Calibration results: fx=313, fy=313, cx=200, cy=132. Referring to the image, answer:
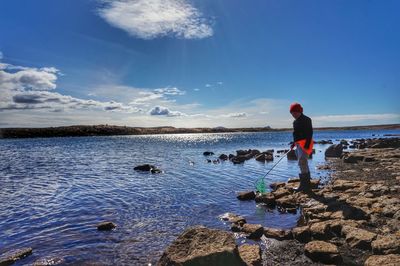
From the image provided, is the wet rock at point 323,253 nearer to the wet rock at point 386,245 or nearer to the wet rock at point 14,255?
the wet rock at point 386,245

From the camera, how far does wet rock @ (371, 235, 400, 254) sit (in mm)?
6777

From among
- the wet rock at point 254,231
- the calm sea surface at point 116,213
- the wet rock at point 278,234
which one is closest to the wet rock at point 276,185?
the calm sea surface at point 116,213

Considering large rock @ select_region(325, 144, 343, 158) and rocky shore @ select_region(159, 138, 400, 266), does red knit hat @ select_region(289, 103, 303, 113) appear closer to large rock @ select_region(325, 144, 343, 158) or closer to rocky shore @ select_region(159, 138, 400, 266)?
rocky shore @ select_region(159, 138, 400, 266)

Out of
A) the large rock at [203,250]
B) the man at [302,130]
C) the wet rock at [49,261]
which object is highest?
the man at [302,130]

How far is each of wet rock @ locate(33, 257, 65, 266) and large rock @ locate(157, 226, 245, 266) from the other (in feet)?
11.0

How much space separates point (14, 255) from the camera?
339 inches

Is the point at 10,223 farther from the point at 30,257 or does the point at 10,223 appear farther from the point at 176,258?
the point at 176,258

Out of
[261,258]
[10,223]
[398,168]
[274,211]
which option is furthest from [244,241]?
[398,168]

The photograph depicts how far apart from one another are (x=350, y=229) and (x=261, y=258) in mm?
2640

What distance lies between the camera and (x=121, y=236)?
33.3ft

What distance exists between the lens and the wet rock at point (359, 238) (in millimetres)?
7477

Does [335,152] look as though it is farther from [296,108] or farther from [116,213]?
[116,213]

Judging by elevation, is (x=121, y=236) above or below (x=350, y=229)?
below

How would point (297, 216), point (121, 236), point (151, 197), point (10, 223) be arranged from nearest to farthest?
1. point (121, 236)
2. point (297, 216)
3. point (10, 223)
4. point (151, 197)
